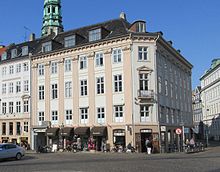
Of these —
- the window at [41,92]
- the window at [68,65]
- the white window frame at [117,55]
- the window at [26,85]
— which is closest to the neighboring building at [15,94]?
the window at [26,85]

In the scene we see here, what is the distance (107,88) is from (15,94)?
58.9 feet

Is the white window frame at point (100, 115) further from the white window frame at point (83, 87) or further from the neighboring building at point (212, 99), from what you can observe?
the neighboring building at point (212, 99)

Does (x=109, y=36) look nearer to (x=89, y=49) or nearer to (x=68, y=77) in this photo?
(x=89, y=49)

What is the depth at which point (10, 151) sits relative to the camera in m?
31.7

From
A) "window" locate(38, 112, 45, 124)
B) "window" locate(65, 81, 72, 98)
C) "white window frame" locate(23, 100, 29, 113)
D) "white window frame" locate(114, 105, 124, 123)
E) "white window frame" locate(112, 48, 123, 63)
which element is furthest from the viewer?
"white window frame" locate(23, 100, 29, 113)

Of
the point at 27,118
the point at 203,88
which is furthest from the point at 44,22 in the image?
the point at 203,88

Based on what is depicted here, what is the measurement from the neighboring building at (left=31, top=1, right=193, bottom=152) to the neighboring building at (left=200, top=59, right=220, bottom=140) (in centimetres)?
4401

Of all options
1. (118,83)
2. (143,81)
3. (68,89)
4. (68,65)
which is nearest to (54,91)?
(68,89)

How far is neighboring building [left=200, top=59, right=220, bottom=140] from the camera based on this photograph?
9485 cm

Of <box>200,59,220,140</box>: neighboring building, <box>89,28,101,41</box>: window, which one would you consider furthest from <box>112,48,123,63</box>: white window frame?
<box>200,59,220,140</box>: neighboring building

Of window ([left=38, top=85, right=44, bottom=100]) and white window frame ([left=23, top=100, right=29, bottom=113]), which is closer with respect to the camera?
window ([left=38, top=85, right=44, bottom=100])

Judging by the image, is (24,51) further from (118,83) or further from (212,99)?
(212,99)

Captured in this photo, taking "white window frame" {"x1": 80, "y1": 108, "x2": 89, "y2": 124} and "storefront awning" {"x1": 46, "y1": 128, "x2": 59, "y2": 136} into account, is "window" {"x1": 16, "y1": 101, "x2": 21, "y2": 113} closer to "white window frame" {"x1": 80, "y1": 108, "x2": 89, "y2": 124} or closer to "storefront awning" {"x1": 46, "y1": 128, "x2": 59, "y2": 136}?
"storefront awning" {"x1": 46, "y1": 128, "x2": 59, "y2": 136}

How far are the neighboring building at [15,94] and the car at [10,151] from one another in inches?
813
